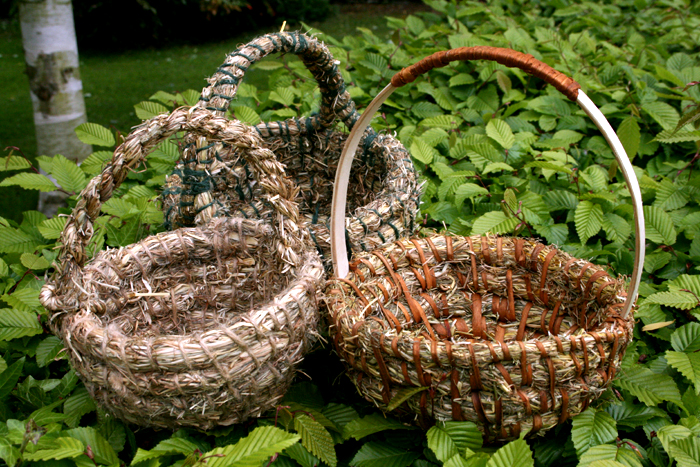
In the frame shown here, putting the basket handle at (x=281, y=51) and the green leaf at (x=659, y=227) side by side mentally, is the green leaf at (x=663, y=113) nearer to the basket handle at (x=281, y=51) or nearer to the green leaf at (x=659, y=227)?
the green leaf at (x=659, y=227)

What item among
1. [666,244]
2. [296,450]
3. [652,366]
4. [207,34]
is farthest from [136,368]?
[207,34]

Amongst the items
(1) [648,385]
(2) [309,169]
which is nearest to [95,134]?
(2) [309,169]

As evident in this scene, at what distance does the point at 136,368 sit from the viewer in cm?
111

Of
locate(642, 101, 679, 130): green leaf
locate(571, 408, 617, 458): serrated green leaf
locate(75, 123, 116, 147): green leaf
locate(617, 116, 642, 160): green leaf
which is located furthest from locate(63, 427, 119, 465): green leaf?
locate(642, 101, 679, 130): green leaf

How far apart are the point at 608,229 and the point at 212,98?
1561mm

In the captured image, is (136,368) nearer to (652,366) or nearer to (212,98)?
(212,98)

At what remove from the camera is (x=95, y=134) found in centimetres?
244

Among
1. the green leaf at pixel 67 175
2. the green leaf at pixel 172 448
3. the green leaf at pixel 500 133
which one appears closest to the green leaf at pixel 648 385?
the green leaf at pixel 172 448

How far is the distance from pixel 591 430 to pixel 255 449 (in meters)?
0.82

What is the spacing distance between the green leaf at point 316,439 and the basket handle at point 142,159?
42 cm

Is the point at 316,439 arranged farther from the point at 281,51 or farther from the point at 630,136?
the point at 630,136

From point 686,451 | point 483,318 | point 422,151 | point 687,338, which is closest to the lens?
point 686,451

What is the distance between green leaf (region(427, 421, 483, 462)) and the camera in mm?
1212

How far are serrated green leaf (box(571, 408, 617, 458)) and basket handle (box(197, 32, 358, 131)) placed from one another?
128 cm
